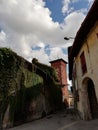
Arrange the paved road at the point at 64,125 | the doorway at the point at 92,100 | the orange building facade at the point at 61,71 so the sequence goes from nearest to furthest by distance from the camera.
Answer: the paved road at the point at 64,125
the doorway at the point at 92,100
the orange building facade at the point at 61,71

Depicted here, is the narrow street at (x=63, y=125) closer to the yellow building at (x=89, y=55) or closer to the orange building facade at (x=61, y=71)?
the yellow building at (x=89, y=55)

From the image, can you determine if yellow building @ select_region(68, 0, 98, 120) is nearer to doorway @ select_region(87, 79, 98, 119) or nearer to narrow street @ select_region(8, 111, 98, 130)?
doorway @ select_region(87, 79, 98, 119)

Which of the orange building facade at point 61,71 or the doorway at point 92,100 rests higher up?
the orange building facade at point 61,71

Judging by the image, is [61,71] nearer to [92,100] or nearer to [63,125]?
[92,100]

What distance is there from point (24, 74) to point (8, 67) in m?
2.27

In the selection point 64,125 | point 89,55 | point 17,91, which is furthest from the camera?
point 17,91

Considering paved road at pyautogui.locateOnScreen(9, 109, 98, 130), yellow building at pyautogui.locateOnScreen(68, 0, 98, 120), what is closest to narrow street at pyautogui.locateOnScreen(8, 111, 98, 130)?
paved road at pyautogui.locateOnScreen(9, 109, 98, 130)

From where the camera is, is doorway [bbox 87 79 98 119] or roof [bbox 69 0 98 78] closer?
roof [bbox 69 0 98 78]

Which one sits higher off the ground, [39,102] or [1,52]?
[1,52]

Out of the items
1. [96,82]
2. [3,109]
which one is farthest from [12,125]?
[96,82]

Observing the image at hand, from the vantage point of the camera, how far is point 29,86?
15.0m

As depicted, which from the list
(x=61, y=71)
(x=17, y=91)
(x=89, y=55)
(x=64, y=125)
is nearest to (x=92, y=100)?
(x=64, y=125)

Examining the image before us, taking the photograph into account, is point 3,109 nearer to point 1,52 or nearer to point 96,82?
point 1,52

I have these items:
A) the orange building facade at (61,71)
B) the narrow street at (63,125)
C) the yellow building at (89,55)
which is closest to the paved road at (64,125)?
the narrow street at (63,125)
